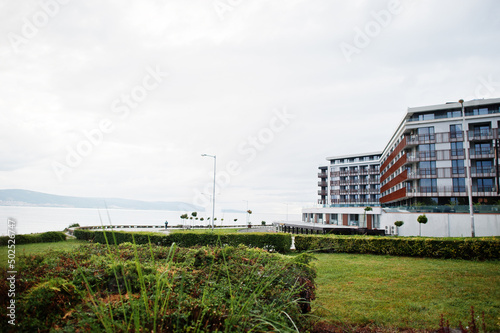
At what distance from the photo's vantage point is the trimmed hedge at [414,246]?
14047 millimetres

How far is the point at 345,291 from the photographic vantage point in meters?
8.39

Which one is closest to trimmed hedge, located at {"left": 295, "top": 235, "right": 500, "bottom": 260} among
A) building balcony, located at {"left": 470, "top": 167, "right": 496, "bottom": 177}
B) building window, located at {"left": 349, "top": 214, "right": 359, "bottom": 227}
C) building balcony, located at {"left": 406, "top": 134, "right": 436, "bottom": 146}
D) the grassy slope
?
the grassy slope

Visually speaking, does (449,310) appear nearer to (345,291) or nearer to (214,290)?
(345,291)

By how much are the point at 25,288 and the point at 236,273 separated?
219cm

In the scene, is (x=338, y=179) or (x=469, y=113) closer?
(x=469, y=113)

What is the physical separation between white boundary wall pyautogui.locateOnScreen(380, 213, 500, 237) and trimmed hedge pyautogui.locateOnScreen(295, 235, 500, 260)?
626 inches

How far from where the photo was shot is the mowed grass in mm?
6062

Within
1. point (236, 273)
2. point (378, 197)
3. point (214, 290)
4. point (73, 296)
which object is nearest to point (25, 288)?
point (73, 296)

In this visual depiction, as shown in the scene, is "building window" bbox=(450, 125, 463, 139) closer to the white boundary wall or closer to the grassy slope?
the white boundary wall

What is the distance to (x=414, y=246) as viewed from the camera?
15.6m

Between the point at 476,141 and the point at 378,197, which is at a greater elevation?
the point at 476,141

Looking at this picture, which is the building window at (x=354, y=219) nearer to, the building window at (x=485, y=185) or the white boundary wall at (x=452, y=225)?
the white boundary wall at (x=452, y=225)

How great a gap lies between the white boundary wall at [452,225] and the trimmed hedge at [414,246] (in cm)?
1589

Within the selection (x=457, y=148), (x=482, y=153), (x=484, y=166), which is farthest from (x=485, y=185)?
(x=457, y=148)
